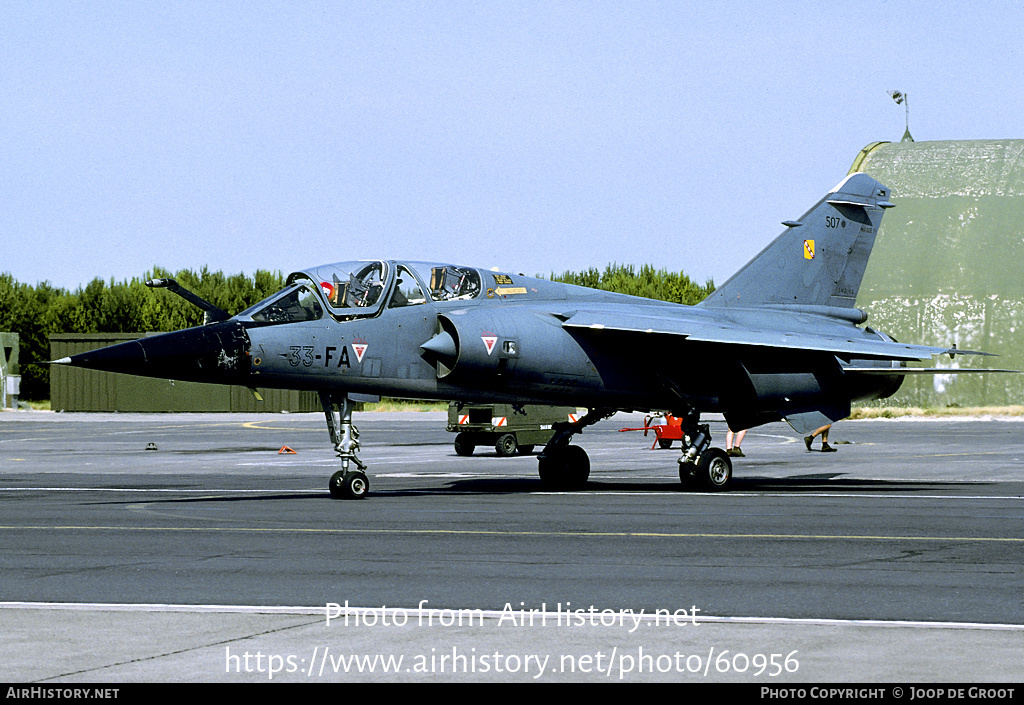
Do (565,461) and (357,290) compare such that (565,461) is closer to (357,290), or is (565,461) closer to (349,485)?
(349,485)

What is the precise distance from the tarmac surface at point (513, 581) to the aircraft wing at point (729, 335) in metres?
2.23

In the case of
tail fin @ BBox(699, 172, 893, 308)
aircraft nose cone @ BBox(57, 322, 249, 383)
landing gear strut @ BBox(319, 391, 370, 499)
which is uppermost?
tail fin @ BBox(699, 172, 893, 308)

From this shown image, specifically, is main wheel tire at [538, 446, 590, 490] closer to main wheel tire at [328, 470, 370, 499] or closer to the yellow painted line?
main wheel tire at [328, 470, 370, 499]

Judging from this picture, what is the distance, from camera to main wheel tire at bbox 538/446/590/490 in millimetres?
21562

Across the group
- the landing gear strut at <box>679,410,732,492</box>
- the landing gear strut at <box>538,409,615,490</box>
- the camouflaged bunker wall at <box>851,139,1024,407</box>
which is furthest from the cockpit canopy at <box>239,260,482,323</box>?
the camouflaged bunker wall at <box>851,139,1024,407</box>

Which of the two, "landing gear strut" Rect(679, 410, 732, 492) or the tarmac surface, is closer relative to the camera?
the tarmac surface

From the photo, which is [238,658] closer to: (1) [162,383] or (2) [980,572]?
(2) [980,572]

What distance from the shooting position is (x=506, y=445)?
32.2 meters

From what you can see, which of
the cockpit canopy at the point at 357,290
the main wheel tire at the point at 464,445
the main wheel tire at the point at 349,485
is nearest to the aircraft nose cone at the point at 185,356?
the cockpit canopy at the point at 357,290

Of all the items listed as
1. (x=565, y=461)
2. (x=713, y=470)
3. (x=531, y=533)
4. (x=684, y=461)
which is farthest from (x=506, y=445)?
(x=531, y=533)

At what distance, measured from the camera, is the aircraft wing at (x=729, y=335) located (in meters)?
20.0

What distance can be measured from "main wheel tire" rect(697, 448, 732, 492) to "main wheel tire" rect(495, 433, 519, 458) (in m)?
11.5

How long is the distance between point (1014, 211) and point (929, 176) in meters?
5.15

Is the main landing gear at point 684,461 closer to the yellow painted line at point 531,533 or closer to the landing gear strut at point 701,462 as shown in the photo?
the landing gear strut at point 701,462
